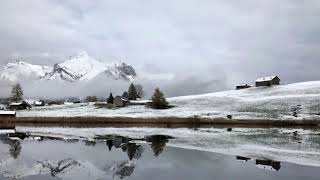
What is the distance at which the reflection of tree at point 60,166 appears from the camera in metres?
29.3

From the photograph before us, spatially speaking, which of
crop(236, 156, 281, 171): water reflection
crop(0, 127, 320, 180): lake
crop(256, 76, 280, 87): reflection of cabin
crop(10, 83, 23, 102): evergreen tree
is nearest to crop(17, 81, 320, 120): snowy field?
crop(256, 76, 280, 87): reflection of cabin

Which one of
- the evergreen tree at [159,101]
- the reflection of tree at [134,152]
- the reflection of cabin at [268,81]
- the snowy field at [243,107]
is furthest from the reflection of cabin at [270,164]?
the reflection of cabin at [268,81]

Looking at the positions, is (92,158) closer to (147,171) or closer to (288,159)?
(147,171)

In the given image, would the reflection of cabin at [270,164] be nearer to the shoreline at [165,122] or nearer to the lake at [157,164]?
the lake at [157,164]

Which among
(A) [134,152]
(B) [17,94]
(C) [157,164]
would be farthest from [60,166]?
(B) [17,94]

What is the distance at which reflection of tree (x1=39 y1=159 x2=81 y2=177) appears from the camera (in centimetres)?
2927

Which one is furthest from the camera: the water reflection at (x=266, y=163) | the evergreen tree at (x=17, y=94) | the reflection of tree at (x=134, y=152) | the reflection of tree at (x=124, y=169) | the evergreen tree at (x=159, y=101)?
the evergreen tree at (x=17, y=94)

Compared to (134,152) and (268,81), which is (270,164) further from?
(268,81)

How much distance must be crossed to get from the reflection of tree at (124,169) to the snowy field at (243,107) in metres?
86.0

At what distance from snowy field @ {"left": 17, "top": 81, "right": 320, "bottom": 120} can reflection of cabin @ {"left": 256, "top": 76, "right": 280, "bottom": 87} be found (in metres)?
11.6

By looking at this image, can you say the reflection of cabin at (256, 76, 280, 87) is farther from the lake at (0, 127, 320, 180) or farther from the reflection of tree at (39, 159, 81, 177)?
the reflection of tree at (39, 159, 81, 177)

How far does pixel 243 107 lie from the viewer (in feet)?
443

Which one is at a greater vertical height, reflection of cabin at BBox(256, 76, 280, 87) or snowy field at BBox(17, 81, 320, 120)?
reflection of cabin at BBox(256, 76, 280, 87)

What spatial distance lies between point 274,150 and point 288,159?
814 cm
